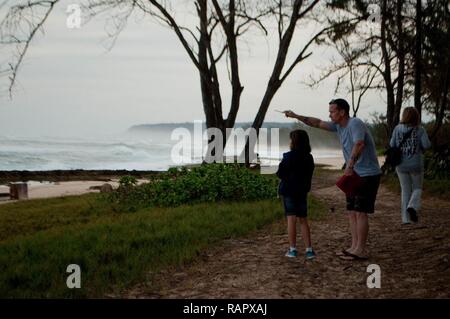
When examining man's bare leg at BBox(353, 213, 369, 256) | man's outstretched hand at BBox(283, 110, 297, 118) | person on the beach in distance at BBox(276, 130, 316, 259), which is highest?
man's outstretched hand at BBox(283, 110, 297, 118)

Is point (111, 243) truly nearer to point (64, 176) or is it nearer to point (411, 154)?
point (411, 154)

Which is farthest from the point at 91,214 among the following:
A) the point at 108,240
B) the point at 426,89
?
the point at 426,89

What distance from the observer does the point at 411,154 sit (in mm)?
7828

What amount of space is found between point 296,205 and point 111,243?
2.95 meters

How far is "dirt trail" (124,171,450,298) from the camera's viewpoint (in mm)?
5230

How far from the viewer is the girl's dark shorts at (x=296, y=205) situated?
241 inches

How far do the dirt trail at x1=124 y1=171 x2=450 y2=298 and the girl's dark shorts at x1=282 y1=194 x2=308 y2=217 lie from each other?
2.12ft

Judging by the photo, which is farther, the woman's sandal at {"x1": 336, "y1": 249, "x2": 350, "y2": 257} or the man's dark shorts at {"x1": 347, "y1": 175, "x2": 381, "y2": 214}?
the woman's sandal at {"x1": 336, "y1": 249, "x2": 350, "y2": 257}

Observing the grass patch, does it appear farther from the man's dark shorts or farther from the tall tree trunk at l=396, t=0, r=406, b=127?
the tall tree trunk at l=396, t=0, r=406, b=127

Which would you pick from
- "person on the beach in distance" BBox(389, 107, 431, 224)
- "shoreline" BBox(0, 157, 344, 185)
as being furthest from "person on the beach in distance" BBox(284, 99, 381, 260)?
"shoreline" BBox(0, 157, 344, 185)

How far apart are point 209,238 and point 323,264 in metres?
2.14

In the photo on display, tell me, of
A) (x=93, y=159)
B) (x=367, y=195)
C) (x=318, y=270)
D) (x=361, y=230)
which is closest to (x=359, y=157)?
(x=367, y=195)
